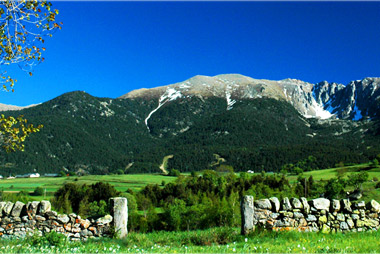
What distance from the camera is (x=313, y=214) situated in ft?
49.2

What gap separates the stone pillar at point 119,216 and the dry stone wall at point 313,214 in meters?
4.97

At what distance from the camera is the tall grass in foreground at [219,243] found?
10.3 meters

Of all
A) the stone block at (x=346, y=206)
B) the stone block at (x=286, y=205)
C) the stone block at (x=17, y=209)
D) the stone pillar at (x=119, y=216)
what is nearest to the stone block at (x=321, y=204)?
the stone block at (x=346, y=206)

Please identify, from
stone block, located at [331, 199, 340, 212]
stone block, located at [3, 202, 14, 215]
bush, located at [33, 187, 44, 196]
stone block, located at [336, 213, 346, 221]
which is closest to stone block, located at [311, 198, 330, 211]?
stone block, located at [331, 199, 340, 212]

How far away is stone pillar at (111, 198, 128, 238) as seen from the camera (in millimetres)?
14641

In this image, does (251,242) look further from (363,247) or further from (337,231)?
(337,231)

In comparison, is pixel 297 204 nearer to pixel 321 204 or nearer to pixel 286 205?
pixel 286 205

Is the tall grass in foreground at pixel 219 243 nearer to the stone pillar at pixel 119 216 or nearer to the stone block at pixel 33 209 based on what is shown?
the stone pillar at pixel 119 216

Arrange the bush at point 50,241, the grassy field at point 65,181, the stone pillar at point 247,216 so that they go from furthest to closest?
1. the grassy field at point 65,181
2. the stone pillar at point 247,216
3. the bush at point 50,241

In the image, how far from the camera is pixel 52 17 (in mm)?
13422

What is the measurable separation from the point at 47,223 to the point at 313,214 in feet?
37.6

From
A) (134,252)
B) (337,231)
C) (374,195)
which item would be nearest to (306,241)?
(337,231)

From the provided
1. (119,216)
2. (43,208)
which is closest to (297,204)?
(119,216)

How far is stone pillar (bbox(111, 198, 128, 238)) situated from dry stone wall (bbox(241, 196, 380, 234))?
497cm
